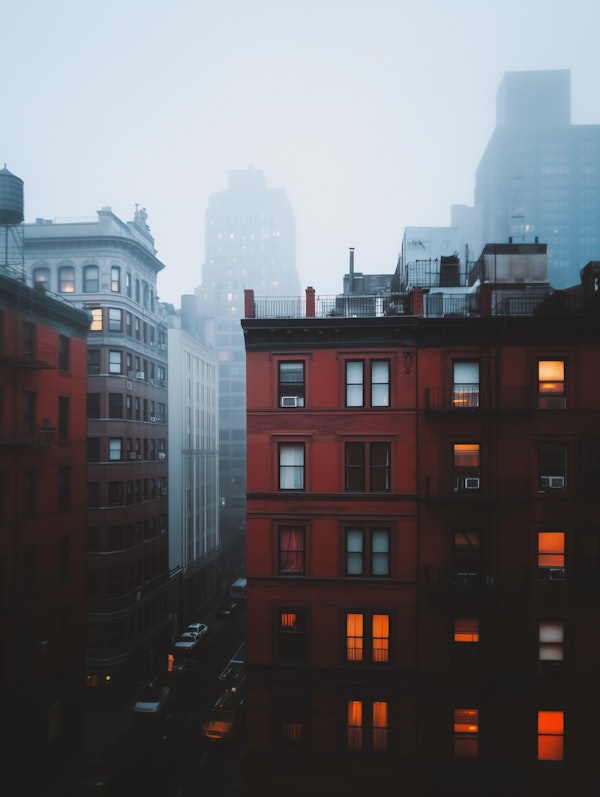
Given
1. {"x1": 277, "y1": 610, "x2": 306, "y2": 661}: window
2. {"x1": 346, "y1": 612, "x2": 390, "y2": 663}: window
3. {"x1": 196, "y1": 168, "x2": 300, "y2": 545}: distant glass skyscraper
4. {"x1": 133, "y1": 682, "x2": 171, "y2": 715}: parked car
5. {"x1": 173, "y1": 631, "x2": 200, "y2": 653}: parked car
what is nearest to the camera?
{"x1": 346, "y1": 612, "x2": 390, "y2": 663}: window

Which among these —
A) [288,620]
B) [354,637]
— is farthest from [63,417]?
[354,637]

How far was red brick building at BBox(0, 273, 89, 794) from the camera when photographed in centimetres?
2666

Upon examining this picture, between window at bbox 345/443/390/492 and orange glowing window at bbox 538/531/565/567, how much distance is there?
20.1 ft

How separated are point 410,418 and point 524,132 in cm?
14798

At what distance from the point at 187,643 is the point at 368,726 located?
97.5ft

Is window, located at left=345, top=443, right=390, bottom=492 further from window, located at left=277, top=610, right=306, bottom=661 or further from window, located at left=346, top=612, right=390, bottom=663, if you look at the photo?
window, located at left=277, top=610, right=306, bottom=661

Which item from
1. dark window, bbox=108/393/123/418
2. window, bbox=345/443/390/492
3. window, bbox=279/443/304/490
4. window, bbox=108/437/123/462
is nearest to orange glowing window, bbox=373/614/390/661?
window, bbox=345/443/390/492

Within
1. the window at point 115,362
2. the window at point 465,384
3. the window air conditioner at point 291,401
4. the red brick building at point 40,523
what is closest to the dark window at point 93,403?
the window at point 115,362

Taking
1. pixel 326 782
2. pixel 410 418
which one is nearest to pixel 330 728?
pixel 326 782

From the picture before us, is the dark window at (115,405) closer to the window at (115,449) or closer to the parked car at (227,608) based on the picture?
the window at (115,449)

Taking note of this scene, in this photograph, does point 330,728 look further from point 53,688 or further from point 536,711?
point 53,688

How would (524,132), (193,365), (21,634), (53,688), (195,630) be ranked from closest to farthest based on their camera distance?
(21,634), (53,688), (195,630), (193,365), (524,132)

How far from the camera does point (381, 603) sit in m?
21.9

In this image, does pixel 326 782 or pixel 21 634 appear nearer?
pixel 326 782
